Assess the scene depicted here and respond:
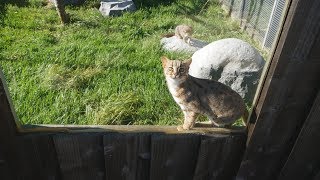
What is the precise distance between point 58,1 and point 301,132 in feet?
13.9

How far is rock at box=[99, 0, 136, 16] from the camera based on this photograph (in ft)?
19.6

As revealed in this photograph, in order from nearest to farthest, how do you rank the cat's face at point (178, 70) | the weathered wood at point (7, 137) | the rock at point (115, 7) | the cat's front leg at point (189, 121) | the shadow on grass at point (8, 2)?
the weathered wood at point (7, 137), the cat's front leg at point (189, 121), the cat's face at point (178, 70), the shadow on grass at point (8, 2), the rock at point (115, 7)

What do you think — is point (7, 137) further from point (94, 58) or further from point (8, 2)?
point (8, 2)

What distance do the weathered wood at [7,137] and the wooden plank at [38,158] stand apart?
0.04 m

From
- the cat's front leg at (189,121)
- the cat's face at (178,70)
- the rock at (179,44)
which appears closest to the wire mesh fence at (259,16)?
the rock at (179,44)

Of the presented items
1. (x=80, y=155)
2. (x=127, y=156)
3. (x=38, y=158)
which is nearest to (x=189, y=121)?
(x=127, y=156)

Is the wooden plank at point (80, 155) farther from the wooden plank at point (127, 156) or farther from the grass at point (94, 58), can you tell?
the grass at point (94, 58)

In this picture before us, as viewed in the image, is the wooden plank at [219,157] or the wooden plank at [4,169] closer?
the wooden plank at [4,169]

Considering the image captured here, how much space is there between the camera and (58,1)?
533 centimetres

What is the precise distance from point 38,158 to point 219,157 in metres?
1.04

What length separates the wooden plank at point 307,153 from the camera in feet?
6.35

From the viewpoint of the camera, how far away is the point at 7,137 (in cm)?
194

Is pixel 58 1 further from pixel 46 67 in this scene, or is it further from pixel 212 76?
pixel 212 76

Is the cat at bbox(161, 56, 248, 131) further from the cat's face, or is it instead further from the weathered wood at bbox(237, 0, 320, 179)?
the weathered wood at bbox(237, 0, 320, 179)
